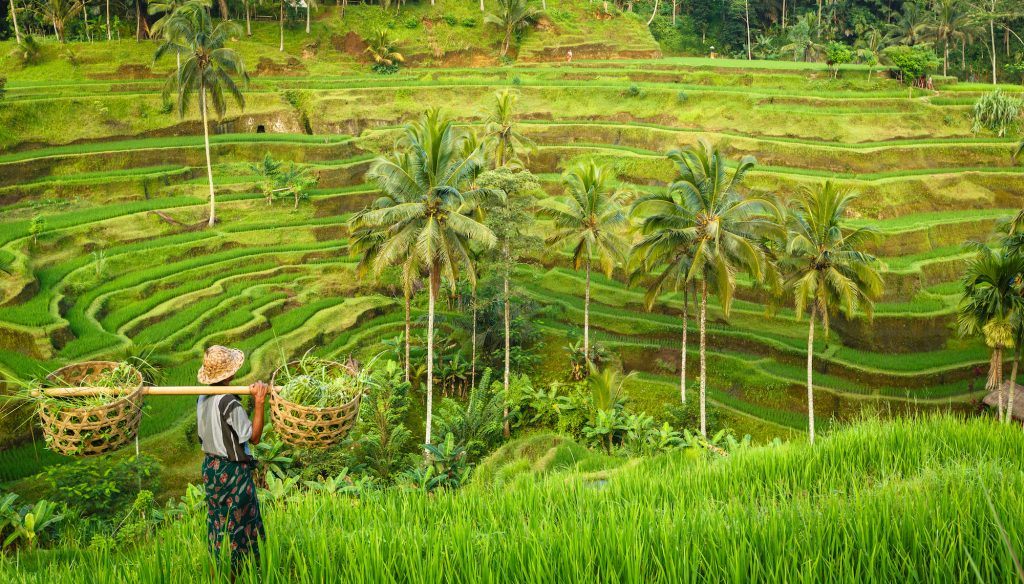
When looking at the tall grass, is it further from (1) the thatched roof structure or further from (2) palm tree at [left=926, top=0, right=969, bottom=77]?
(2) palm tree at [left=926, top=0, right=969, bottom=77]

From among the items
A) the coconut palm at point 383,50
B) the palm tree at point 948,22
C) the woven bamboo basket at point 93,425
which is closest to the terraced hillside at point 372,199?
the coconut palm at point 383,50

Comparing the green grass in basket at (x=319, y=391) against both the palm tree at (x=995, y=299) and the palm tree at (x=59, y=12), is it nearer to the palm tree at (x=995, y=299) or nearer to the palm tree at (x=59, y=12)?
the palm tree at (x=995, y=299)

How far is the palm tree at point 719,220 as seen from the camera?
14828 millimetres

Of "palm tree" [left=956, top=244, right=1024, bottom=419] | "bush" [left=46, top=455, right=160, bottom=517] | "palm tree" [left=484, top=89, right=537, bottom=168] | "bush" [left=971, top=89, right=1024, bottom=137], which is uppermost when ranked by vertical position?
"bush" [left=971, top=89, right=1024, bottom=137]

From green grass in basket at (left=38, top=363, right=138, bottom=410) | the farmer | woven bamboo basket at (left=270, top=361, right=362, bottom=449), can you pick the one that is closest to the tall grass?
the farmer

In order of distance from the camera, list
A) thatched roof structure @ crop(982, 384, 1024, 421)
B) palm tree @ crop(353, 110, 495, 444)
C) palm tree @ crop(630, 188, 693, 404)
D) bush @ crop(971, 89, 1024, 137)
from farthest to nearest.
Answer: bush @ crop(971, 89, 1024, 137), thatched roof structure @ crop(982, 384, 1024, 421), palm tree @ crop(630, 188, 693, 404), palm tree @ crop(353, 110, 495, 444)

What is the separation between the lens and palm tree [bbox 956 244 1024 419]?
49.8 ft

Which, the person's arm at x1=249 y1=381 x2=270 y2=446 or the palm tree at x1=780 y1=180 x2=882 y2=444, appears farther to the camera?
the palm tree at x1=780 y1=180 x2=882 y2=444

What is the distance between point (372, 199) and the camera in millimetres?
25828

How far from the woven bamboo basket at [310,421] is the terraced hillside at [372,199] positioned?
33.6 feet

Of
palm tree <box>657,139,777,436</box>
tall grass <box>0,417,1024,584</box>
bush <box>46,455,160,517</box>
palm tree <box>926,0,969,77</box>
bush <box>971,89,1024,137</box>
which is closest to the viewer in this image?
tall grass <box>0,417,1024,584</box>

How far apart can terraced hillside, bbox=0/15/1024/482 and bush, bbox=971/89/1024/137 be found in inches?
27.6

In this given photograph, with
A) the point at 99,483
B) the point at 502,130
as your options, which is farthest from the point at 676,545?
the point at 502,130

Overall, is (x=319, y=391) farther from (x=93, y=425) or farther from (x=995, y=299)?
(x=995, y=299)
